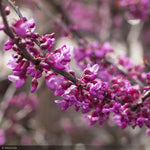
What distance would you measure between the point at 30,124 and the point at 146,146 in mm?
2685

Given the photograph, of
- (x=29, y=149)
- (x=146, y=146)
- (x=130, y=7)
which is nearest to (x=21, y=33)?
(x=130, y=7)

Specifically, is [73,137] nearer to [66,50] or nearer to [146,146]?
[146,146]

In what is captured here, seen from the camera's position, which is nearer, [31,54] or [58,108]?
[31,54]

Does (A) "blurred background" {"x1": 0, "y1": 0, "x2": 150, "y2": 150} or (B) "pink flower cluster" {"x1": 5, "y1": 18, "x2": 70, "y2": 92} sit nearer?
(B) "pink flower cluster" {"x1": 5, "y1": 18, "x2": 70, "y2": 92}

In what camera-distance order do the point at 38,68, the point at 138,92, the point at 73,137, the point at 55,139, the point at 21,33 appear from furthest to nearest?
the point at 73,137 < the point at 55,139 < the point at 138,92 < the point at 38,68 < the point at 21,33

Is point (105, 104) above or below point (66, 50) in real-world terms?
below

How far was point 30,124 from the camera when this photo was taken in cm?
497

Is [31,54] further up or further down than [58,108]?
further up

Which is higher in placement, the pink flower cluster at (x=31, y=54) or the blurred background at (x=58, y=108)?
the pink flower cluster at (x=31, y=54)

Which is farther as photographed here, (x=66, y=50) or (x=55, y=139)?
(x=55, y=139)

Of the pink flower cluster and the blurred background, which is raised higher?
the pink flower cluster

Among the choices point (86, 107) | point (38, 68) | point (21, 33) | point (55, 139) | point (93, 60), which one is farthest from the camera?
point (55, 139)

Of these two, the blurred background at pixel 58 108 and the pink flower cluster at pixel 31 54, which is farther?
the blurred background at pixel 58 108

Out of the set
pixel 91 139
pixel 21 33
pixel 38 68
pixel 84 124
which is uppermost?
pixel 21 33
